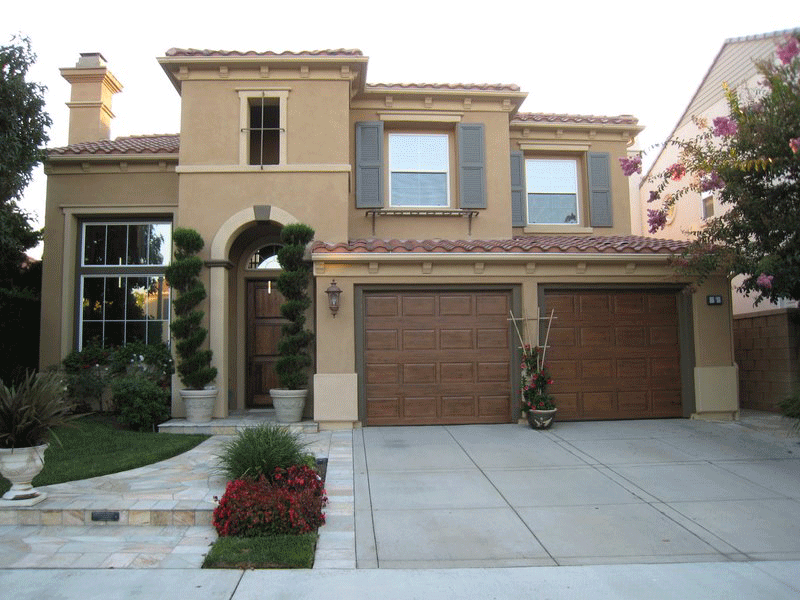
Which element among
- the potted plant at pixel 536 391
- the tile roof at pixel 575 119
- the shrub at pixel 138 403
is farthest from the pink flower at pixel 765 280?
the shrub at pixel 138 403

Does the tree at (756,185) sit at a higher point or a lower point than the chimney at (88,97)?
lower

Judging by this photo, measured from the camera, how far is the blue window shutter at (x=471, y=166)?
39.1 feet

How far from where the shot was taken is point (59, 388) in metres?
6.28

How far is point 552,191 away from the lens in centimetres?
1358

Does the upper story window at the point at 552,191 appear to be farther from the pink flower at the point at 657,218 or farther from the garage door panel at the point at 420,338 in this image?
the garage door panel at the point at 420,338

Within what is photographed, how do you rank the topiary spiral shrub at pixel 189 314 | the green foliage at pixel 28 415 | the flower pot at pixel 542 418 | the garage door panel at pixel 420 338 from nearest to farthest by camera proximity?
the green foliage at pixel 28 415 < the flower pot at pixel 542 418 < the topiary spiral shrub at pixel 189 314 < the garage door panel at pixel 420 338

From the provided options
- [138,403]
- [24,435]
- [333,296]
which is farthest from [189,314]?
[24,435]

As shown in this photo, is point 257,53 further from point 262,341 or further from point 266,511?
point 266,511

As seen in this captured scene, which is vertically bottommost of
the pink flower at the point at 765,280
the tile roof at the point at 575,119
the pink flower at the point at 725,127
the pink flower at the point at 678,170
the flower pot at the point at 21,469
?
the flower pot at the point at 21,469

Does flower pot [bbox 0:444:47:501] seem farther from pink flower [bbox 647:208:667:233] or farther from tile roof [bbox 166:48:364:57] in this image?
pink flower [bbox 647:208:667:233]

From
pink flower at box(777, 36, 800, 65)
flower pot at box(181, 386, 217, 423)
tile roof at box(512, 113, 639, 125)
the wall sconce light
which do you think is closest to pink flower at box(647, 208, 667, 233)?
tile roof at box(512, 113, 639, 125)

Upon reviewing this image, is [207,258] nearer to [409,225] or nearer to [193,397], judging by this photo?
[193,397]

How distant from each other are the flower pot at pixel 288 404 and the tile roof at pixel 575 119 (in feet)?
25.2

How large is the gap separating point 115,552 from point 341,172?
724cm
